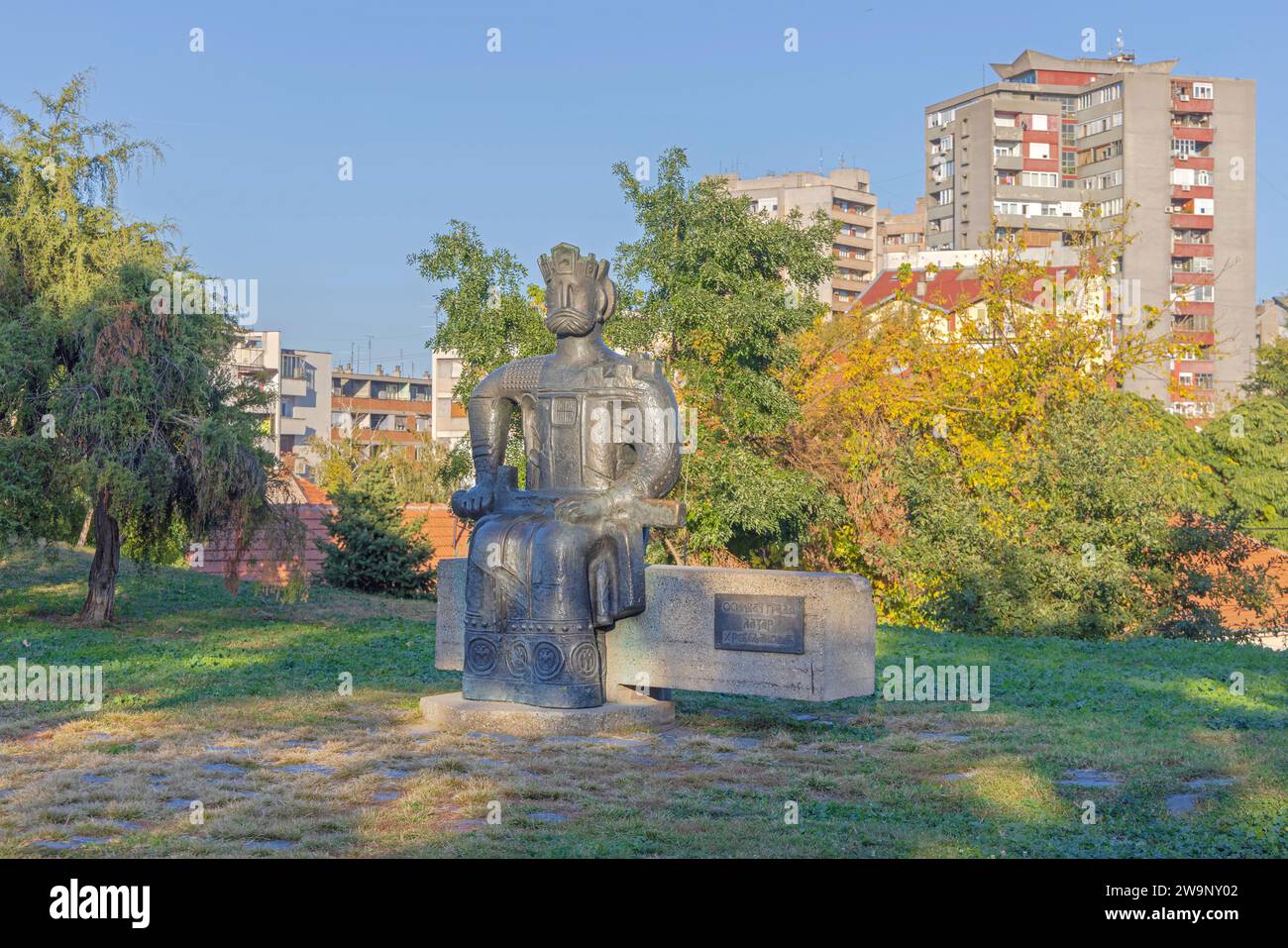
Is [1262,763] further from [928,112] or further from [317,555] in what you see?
[928,112]

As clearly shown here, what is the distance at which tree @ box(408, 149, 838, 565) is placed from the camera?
20469 mm

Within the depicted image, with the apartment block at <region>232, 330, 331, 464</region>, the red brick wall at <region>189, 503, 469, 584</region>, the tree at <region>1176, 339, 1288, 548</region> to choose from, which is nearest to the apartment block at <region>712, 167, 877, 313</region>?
the apartment block at <region>232, 330, 331, 464</region>

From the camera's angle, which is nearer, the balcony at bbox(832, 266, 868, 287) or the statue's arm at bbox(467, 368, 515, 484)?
the statue's arm at bbox(467, 368, 515, 484)

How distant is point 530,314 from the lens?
20547 millimetres

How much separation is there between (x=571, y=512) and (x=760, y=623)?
1481mm

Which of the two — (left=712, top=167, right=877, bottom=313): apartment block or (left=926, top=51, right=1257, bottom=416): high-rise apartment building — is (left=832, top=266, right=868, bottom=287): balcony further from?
(left=926, top=51, right=1257, bottom=416): high-rise apartment building

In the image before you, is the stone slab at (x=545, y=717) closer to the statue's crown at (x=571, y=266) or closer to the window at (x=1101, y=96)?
the statue's crown at (x=571, y=266)

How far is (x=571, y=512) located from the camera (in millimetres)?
9562

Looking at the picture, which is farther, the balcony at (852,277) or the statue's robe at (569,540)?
the balcony at (852,277)

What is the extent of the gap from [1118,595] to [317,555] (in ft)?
55.1

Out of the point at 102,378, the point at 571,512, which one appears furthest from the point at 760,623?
the point at 102,378

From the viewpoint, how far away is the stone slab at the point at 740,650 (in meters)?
9.22

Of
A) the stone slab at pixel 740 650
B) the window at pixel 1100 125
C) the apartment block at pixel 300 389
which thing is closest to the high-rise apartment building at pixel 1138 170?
the window at pixel 1100 125

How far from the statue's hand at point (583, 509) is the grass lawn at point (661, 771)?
4.96 feet
